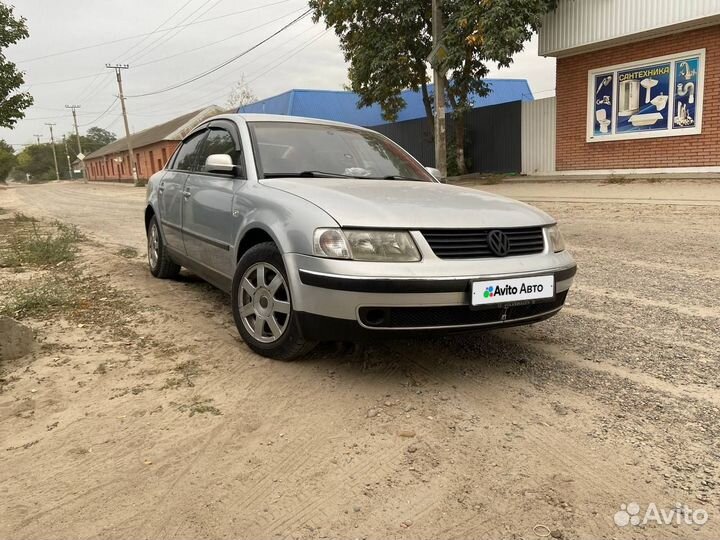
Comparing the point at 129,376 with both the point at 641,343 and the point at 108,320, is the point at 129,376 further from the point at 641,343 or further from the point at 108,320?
the point at 641,343

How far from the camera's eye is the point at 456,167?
63.7 feet

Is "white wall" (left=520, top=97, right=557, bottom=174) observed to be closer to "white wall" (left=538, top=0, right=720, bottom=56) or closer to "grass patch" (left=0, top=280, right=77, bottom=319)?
"white wall" (left=538, top=0, right=720, bottom=56)

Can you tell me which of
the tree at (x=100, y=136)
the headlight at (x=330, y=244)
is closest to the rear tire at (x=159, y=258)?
the headlight at (x=330, y=244)

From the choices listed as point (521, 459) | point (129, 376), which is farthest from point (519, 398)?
point (129, 376)

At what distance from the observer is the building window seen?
12.7 m

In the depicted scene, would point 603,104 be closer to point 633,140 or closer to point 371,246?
point 633,140

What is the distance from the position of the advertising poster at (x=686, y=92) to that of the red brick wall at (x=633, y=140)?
24 cm

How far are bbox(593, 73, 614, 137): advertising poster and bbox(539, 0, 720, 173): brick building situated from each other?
25 mm

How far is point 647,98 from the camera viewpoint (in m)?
13.5

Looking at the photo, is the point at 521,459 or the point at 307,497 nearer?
the point at 307,497

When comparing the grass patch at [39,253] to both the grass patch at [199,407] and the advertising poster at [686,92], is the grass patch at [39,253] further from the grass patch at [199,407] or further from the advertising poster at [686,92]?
the advertising poster at [686,92]

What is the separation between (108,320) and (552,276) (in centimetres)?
322

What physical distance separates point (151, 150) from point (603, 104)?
46.8 meters

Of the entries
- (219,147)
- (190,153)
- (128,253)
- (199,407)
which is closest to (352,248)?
(199,407)
